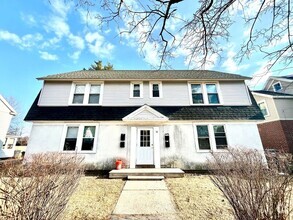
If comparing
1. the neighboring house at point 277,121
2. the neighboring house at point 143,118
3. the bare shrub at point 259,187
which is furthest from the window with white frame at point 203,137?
the neighboring house at point 277,121

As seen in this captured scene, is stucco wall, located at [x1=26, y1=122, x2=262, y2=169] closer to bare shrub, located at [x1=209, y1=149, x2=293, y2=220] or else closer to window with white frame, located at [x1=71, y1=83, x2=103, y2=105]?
window with white frame, located at [x1=71, y1=83, x2=103, y2=105]

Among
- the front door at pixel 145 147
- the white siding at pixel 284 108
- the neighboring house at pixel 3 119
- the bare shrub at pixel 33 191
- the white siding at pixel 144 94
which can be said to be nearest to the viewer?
the bare shrub at pixel 33 191

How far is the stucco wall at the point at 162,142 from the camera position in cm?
790

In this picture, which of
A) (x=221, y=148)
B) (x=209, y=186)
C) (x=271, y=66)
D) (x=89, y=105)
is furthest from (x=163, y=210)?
(x=89, y=105)

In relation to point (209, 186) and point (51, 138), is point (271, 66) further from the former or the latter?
point (51, 138)

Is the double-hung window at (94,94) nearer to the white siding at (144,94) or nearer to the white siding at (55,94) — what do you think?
the white siding at (144,94)

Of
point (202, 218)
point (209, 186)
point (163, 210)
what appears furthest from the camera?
point (209, 186)

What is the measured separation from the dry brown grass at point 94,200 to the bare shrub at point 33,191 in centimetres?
105

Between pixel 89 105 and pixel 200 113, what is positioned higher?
pixel 89 105

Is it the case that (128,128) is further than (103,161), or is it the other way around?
(128,128)

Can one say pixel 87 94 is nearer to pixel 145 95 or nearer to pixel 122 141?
pixel 145 95

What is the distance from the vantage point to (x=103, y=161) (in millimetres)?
7871

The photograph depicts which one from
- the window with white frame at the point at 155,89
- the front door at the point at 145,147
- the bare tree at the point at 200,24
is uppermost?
the window with white frame at the point at 155,89

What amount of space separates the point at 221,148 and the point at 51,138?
9.83 metres
